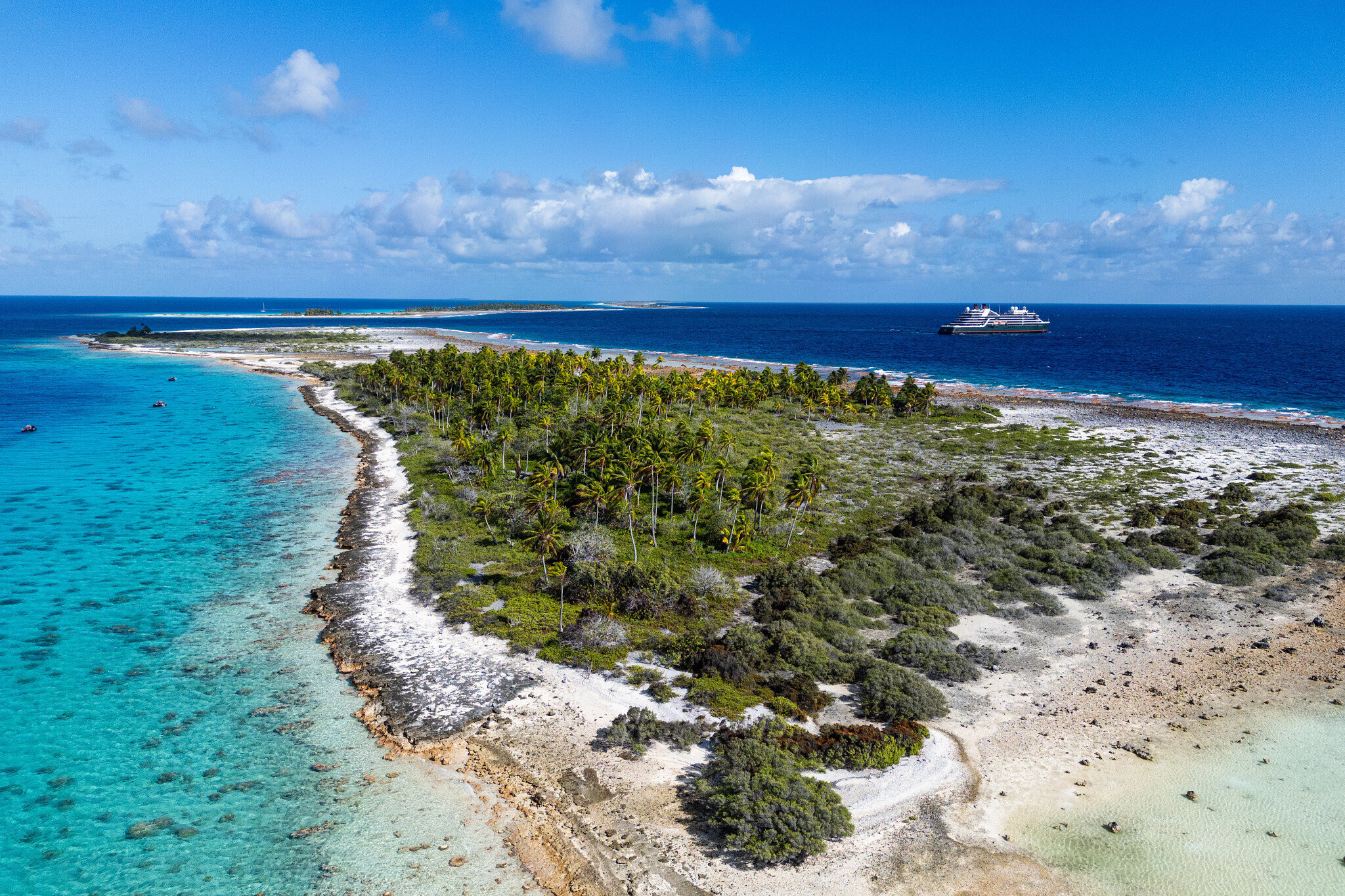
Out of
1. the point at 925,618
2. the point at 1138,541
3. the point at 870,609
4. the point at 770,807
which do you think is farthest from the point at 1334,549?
the point at 770,807

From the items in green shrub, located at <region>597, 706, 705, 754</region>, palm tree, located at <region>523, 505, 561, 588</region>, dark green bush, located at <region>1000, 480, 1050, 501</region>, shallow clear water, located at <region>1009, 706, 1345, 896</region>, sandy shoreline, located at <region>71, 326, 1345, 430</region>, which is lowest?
shallow clear water, located at <region>1009, 706, 1345, 896</region>

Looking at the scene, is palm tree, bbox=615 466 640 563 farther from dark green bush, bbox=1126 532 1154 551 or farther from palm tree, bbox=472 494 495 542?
dark green bush, bbox=1126 532 1154 551

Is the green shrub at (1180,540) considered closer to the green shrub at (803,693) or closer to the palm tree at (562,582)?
the green shrub at (803,693)

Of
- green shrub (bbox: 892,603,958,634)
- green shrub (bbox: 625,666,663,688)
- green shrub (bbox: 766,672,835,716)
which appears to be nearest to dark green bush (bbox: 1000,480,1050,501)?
green shrub (bbox: 892,603,958,634)

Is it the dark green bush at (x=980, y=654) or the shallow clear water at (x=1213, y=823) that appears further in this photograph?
the dark green bush at (x=980, y=654)

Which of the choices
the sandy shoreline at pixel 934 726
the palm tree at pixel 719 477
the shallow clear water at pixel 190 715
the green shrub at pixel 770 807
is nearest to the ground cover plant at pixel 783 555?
the green shrub at pixel 770 807

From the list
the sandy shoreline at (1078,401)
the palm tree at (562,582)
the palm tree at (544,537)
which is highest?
the sandy shoreline at (1078,401)

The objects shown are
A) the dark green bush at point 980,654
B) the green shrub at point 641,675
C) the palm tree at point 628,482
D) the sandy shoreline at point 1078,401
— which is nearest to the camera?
the green shrub at point 641,675
